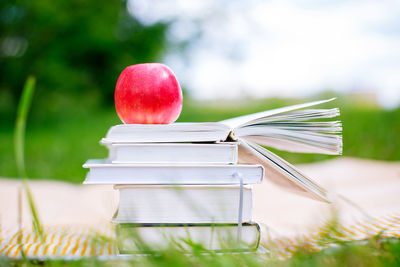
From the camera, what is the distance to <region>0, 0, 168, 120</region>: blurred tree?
6656mm

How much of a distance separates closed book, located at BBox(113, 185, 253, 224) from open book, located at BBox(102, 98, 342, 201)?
0.12 meters

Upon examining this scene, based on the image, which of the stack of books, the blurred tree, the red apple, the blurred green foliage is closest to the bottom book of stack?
the stack of books

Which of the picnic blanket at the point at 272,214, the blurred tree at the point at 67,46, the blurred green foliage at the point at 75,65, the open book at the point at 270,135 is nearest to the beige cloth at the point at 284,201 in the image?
the picnic blanket at the point at 272,214

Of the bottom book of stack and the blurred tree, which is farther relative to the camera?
the blurred tree

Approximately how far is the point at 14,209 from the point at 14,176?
4.46 ft

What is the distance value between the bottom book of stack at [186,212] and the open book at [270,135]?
12 cm

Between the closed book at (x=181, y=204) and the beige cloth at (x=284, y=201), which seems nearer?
the closed book at (x=181, y=204)

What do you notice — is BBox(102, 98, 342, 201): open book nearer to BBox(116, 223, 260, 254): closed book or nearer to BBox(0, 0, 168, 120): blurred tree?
BBox(116, 223, 260, 254): closed book

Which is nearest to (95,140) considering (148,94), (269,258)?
(148,94)

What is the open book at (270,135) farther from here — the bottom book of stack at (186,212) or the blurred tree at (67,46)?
the blurred tree at (67,46)

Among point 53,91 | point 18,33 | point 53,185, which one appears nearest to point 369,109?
point 53,185

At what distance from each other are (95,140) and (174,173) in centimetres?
352

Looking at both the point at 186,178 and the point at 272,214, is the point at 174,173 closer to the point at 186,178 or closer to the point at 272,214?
the point at 186,178

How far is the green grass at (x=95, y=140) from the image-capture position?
3.29m
